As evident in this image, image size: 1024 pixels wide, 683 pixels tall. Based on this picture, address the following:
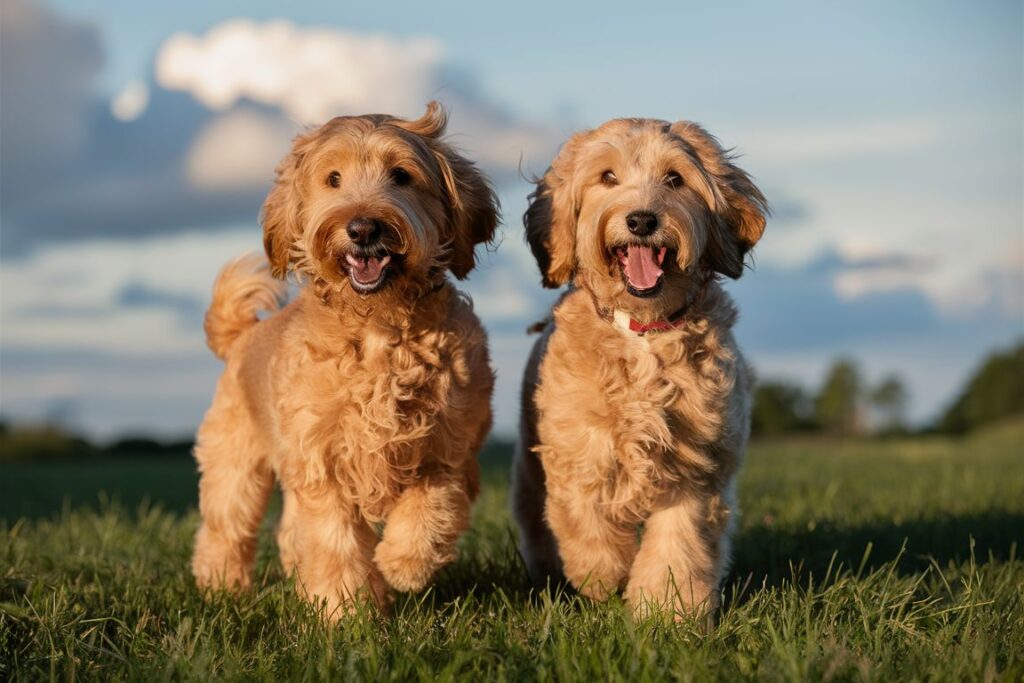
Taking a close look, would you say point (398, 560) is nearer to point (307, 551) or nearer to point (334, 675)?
point (307, 551)

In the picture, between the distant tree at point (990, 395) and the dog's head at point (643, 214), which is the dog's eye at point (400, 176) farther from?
the distant tree at point (990, 395)

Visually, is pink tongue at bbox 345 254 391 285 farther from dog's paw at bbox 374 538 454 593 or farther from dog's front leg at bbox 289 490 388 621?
dog's paw at bbox 374 538 454 593

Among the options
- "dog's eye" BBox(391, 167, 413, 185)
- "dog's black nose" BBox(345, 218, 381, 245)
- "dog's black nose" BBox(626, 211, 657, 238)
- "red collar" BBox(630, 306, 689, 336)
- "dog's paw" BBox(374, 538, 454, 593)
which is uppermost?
"dog's eye" BBox(391, 167, 413, 185)

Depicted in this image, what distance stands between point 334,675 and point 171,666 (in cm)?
62

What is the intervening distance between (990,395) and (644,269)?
45.0m

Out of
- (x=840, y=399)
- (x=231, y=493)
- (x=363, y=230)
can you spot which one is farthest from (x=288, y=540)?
(x=840, y=399)

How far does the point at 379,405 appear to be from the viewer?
4848mm

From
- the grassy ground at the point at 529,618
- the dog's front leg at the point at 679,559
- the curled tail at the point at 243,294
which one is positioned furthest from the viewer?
the curled tail at the point at 243,294

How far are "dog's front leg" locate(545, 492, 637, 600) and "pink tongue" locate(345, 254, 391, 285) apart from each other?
1.35 m

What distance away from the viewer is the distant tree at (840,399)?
40.1 metres

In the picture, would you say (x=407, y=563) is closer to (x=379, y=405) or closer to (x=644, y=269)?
(x=379, y=405)

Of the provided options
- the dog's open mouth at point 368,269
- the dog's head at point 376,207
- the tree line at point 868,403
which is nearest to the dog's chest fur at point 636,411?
the dog's head at point 376,207

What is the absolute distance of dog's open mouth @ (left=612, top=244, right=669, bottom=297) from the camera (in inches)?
184

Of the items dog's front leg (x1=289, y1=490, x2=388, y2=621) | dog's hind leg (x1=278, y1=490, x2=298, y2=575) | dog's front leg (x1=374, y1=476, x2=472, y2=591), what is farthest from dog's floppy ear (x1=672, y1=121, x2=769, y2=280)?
dog's hind leg (x1=278, y1=490, x2=298, y2=575)
